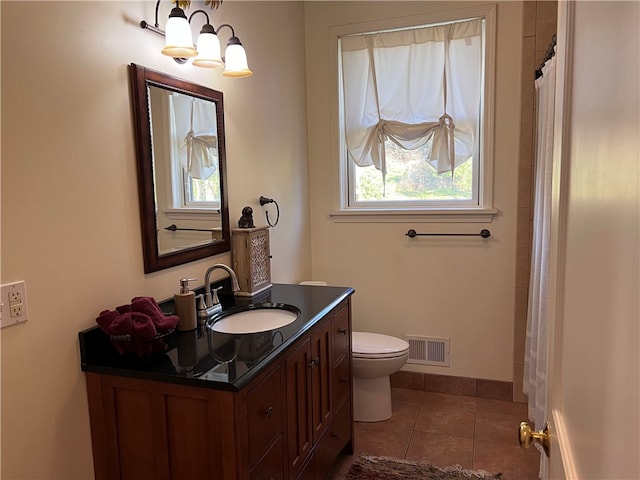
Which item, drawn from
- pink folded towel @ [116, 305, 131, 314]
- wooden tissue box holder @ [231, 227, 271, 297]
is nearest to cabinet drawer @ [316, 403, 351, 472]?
wooden tissue box holder @ [231, 227, 271, 297]

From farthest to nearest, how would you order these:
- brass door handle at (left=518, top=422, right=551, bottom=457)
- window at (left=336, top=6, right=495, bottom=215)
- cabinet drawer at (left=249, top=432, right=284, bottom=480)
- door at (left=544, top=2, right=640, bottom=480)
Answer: window at (left=336, top=6, right=495, bottom=215) → cabinet drawer at (left=249, top=432, right=284, bottom=480) → brass door handle at (left=518, top=422, right=551, bottom=457) → door at (left=544, top=2, right=640, bottom=480)

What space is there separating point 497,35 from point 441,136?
2.09 feet

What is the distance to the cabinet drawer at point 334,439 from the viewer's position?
6.76ft

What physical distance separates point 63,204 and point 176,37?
0.71 m

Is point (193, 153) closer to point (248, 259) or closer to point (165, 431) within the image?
point (248, 259)

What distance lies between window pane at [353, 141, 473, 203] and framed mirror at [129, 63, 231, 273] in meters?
1.27

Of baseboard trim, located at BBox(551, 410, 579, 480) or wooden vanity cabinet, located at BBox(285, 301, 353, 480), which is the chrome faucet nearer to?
wooden vanity cabinet, located at BBox(285, 301, 353, 480)

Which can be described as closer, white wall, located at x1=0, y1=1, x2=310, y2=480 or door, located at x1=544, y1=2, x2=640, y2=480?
door, located at x1=544, y1=2, x2=640, y2=480

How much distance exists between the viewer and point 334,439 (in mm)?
2219

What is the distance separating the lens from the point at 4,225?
4.13 ft

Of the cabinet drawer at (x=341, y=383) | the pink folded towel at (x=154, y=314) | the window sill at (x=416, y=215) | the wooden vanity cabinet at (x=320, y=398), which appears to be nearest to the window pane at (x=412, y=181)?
the window sill at (x=416, y=215)

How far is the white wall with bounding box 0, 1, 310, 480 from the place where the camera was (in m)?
1.29

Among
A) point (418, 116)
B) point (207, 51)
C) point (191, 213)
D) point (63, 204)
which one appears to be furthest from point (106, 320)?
point (418, 116)

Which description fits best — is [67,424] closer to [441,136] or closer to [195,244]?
[195,244]
